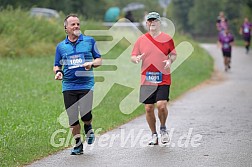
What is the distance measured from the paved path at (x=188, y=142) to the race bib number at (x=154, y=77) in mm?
1029

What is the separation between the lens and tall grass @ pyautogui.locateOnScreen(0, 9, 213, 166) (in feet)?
36.6

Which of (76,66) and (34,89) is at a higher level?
(76,66)

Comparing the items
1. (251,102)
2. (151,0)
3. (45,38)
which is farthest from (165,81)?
(151,0)

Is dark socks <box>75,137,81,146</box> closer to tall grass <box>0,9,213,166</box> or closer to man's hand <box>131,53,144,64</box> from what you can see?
tall grass <box>0,9,213,166</box>

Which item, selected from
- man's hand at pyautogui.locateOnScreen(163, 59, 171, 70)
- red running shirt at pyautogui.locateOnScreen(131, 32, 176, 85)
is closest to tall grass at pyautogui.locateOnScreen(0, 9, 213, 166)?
red running shirt at pyautogui.locateOnScreen(131, 32, 176, 85)

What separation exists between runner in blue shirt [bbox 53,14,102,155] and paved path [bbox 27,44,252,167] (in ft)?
2.19

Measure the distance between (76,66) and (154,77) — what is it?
1427 mm

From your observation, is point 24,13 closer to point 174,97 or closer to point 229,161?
point 174,97

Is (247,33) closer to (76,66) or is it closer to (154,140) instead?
(154,140)

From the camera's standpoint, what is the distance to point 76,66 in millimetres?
10125

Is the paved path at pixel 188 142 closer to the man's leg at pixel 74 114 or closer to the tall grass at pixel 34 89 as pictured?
the man's leg at pixel 74 114

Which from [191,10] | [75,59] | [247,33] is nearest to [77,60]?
[75,59]

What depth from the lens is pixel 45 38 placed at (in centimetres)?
3052

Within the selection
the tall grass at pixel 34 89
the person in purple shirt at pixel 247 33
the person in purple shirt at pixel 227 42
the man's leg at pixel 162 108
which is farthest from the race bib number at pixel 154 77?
the person in purple shirt at pixel 247 33
